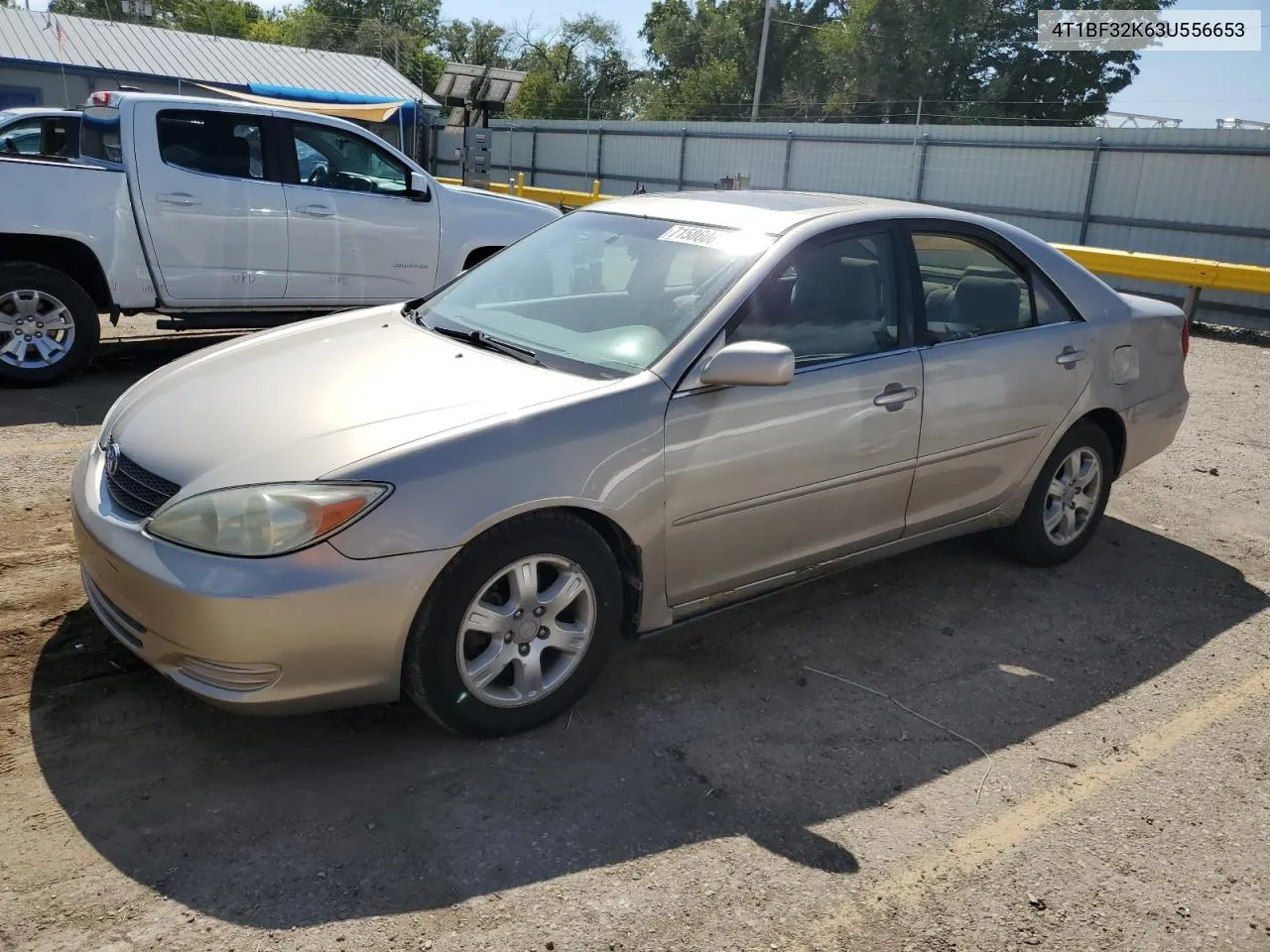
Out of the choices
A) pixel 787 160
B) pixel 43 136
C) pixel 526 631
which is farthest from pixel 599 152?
pixel 526 631

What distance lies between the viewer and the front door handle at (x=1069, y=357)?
15.5 feet

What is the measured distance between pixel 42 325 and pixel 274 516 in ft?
17.6

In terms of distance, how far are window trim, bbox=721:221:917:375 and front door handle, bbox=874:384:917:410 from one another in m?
0.14

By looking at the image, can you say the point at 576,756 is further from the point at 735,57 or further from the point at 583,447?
the point at 735,57

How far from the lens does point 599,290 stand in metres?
4.09

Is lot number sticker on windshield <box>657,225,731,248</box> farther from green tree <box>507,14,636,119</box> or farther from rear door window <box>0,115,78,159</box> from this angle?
green tree <box>507,14,636,119</box>

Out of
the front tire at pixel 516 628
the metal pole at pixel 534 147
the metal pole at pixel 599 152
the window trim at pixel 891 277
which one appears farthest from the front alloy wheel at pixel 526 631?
the metal pole at pixel 534 147

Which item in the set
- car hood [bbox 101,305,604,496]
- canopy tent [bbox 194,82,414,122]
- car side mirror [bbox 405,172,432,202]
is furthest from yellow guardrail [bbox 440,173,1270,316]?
canopy tent [bbox 194,82,414,122]

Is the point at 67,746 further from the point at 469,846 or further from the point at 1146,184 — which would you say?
the point at 1146,184

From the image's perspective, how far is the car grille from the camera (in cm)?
313

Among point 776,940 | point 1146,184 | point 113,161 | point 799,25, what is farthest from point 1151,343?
point 799,25

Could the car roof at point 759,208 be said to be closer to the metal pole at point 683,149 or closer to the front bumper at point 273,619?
the front bumper at point 273,619

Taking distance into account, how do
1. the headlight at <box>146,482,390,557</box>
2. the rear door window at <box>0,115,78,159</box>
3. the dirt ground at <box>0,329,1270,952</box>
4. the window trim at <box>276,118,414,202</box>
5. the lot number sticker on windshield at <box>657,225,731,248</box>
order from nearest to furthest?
the dirt ground at <box>0,329,1270,952</box>
the headlight at <box>146,482,390,557</box>
the lot number sticker on windshield at <box>657,225,731,248</box>
the window trim at <box>276,118,414,202</box>
the rear door window at <box>0,115,78,159</box>

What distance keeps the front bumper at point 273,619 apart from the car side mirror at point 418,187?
5.76 meters
